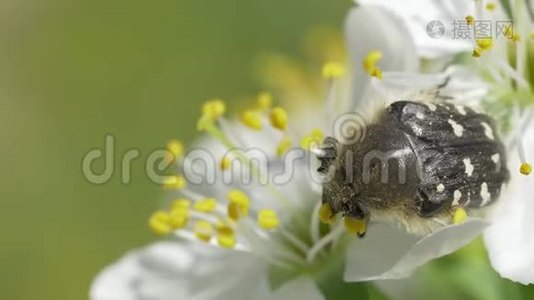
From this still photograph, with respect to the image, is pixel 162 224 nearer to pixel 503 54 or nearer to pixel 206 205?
pixel 206 205

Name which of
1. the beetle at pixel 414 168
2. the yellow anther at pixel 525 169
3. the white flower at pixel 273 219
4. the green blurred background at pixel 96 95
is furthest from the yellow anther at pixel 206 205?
the green blurred background at pixel 96 95

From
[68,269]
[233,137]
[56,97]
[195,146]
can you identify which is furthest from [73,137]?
[233,137]

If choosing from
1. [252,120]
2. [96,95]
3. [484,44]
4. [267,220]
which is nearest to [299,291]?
[267,220]

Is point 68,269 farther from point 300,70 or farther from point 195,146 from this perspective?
point 195,146

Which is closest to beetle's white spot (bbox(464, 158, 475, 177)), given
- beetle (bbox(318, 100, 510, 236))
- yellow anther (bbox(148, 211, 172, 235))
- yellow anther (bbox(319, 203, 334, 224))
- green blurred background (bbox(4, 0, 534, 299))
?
beetle (bbox(318, 100, 510, 236))

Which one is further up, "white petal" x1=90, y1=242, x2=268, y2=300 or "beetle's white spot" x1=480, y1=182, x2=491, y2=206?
"white petal" x1=90, y1=242, x2=268, y2=300

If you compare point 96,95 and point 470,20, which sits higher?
point 96,95

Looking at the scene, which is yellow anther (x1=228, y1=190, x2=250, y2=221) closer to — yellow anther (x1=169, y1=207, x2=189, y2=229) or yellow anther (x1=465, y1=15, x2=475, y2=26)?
yellow anther (x1=169, y1=207, x2=189, y2=229)

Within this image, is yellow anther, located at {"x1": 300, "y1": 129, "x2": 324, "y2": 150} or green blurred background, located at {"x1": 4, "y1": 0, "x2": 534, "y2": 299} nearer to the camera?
yellow anther, located at {"x1": 300, "y1": 129, "x2": 324, "y2": 150}
